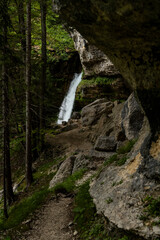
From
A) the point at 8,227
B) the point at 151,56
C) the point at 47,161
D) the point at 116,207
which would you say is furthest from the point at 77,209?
the point at 47,161

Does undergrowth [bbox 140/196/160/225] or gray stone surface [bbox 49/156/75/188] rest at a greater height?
undergrowth [bbox 140/196/160/225]

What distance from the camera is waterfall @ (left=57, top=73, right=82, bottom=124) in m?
25.1

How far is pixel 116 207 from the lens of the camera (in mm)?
4844

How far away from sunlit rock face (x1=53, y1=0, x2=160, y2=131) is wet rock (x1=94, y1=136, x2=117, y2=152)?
19.5ft

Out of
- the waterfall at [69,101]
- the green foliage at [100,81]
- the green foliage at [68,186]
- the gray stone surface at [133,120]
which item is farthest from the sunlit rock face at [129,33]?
the waterfall at [69,101]

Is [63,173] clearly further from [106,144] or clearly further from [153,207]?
[153,207]

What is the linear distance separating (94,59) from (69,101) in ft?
25.4

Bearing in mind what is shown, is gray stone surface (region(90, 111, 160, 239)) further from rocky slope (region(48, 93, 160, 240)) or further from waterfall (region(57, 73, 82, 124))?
waterfall (region(57, 73, 82, 124))

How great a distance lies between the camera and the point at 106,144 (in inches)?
437

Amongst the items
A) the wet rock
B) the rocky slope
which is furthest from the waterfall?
the rocky slope

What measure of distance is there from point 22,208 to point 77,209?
3.23 m

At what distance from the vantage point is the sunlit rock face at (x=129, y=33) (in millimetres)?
2959

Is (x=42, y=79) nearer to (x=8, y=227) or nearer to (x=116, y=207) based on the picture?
(x=8, y=227)

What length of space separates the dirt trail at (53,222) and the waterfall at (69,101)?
17207 millimetres
